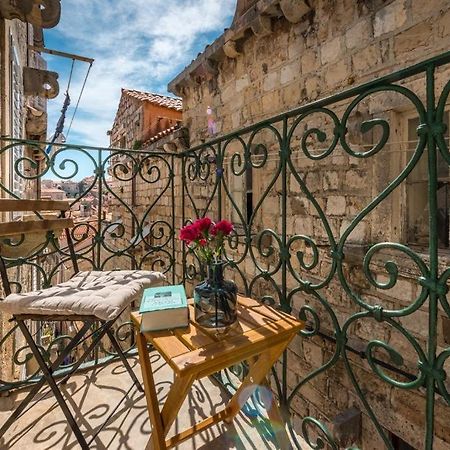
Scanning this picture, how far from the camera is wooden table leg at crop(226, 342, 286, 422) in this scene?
Answer: 1.08 metres

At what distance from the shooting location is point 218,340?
0.94 metres

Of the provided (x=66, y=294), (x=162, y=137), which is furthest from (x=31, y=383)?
(x=162, y=137)

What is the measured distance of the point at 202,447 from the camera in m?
1.22

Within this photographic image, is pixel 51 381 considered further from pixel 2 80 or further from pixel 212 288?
pixel 2 80

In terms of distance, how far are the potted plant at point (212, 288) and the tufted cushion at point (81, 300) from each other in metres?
0.35

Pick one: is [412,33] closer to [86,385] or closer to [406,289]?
[406,289]

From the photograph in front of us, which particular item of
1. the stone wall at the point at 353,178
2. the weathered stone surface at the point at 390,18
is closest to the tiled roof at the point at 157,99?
the stone wall at the point at 353,178

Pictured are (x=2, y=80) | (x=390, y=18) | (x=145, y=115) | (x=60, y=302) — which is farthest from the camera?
(x=145, y=115)

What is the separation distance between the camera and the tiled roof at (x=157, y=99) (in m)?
8.49

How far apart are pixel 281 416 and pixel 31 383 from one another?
1.38 m

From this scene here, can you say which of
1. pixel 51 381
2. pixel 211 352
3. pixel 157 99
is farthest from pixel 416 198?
pixel 157 99

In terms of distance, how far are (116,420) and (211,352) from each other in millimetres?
900

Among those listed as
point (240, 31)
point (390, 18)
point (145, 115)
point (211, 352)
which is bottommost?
point (211, 352)

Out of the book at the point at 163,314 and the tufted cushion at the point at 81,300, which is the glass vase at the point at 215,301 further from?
the tufted cushion at the point at 81,300
